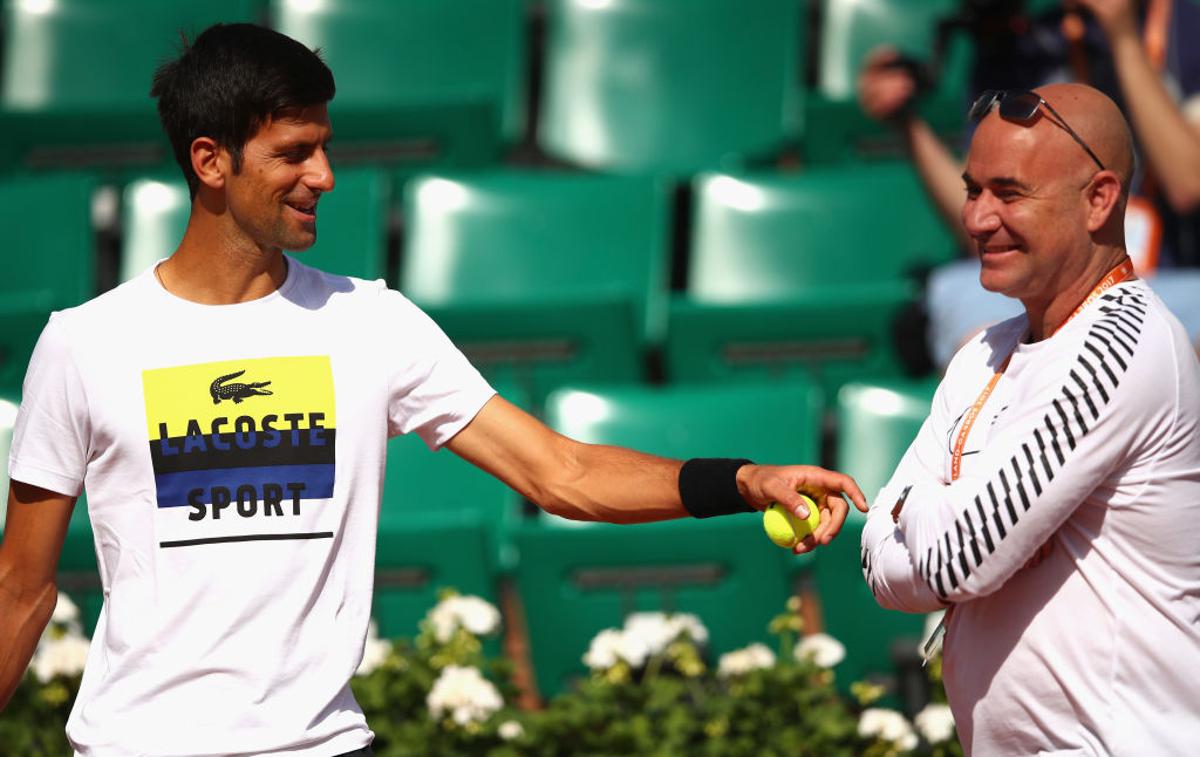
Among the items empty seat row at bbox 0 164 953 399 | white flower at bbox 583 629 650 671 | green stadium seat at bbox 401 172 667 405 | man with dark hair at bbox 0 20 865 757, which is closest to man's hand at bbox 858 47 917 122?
empty seat row at bbox 0 164 953 399

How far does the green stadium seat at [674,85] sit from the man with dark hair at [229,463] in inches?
166

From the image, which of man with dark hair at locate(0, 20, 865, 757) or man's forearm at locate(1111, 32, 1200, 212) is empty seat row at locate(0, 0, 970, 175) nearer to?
man's forearm at locate(1111, 32, 1200, 212)

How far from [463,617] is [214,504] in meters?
1.76

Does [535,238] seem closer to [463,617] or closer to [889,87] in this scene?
[889,87]


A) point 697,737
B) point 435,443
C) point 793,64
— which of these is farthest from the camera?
point 793,64

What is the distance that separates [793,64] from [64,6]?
3146 millimetres

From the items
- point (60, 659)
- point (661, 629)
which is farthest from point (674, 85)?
point (60, 659)

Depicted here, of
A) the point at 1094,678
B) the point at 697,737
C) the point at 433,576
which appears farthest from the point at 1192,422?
the point at 433,576

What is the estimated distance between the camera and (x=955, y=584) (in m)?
2.57

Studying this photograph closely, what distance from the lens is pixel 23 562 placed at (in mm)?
2758

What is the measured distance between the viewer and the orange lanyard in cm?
269

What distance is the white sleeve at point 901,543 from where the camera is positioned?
8.78ft

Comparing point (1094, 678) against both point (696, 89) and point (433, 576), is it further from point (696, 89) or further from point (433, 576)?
A: point (696, 89)

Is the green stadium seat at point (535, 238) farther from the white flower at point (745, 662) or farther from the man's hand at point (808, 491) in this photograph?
the man's hand at point (808, 491)
